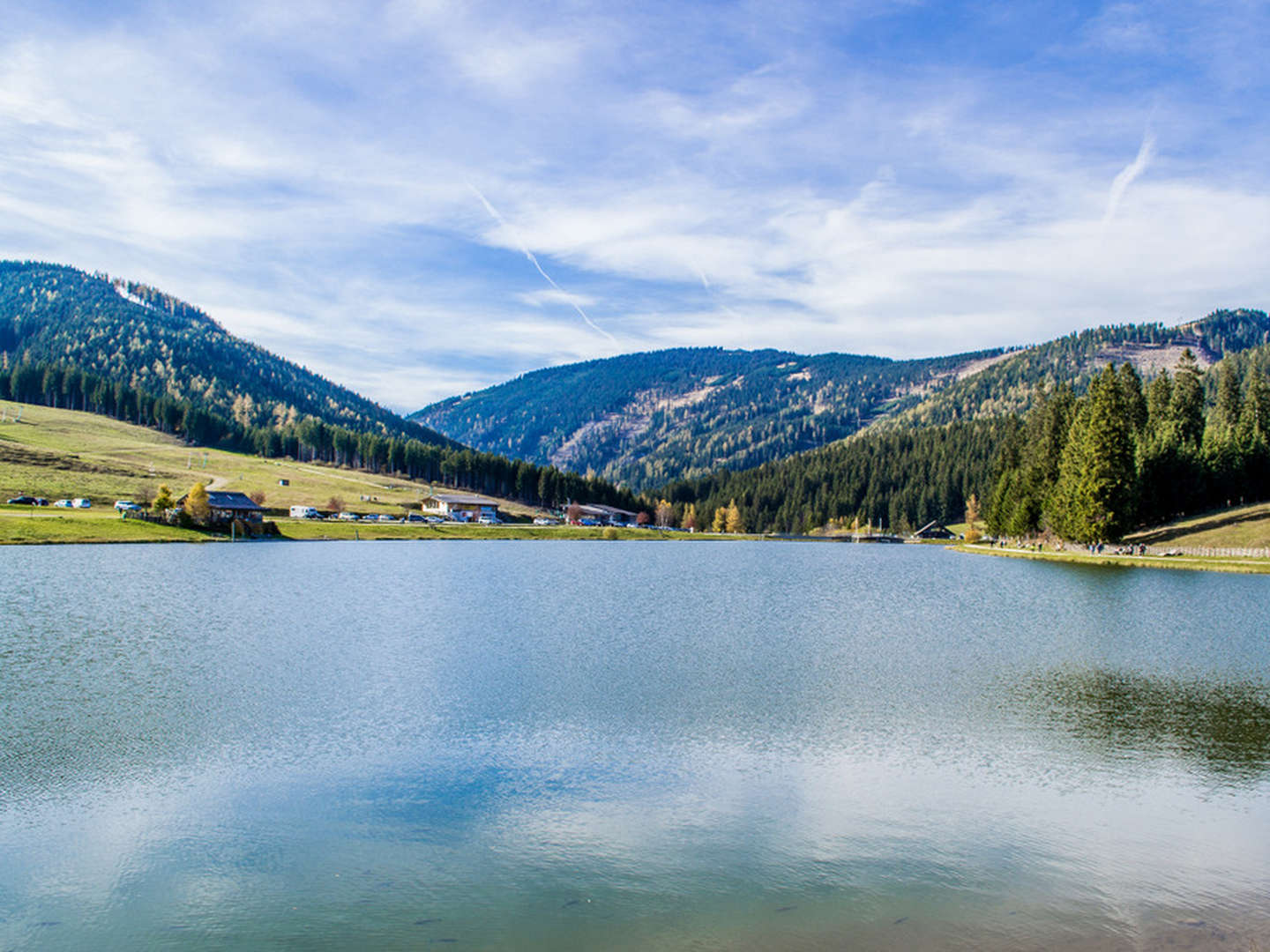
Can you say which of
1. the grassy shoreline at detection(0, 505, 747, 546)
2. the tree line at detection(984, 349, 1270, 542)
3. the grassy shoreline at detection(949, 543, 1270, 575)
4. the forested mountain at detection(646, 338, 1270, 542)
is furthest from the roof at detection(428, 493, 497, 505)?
the grassy shoreline at detection(949, 543, 1270, 575)

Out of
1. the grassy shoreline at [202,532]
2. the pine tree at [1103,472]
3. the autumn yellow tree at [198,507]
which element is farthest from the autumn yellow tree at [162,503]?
the pine tree at [1103,472]

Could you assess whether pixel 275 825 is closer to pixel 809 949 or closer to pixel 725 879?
pixel 725 879

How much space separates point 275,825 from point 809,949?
942cm

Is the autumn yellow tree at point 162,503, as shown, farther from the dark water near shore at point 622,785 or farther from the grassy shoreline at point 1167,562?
the grassy shoreline at point 1167,562

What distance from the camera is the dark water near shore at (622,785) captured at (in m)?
11.6

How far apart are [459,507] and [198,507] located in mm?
72069

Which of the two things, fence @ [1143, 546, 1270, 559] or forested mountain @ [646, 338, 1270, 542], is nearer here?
Answer: fence @ [1143, 546, 1270, 559]

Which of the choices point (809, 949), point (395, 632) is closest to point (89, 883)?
point (809, 949)

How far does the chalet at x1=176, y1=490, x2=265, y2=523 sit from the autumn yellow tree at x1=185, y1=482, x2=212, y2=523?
688mm

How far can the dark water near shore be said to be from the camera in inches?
458

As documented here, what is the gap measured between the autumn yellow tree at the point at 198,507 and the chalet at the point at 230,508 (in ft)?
2.26

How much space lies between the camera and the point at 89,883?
12320 millimetres

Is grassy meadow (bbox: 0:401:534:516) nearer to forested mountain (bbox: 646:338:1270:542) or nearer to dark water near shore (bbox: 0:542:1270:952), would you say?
dark water near shore (bbox: 0:542:1270:952)

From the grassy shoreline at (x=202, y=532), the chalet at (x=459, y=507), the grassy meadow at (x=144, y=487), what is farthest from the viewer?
the chalet at (x=459, y=507)
